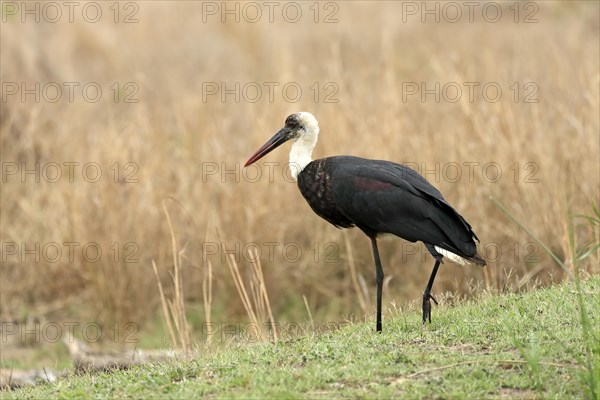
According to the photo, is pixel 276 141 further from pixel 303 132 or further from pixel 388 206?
pixel 388 206

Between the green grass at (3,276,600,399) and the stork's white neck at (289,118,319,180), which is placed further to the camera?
the stork's white neck at (289,118,319,180)

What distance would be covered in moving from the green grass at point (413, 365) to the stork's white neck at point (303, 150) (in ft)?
3.99

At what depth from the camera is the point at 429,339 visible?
556cm

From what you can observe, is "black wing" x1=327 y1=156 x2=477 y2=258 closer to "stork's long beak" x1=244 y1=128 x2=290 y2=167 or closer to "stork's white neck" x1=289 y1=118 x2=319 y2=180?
"stork's white neck" x1=289 y1=118 x2=319 y2=180

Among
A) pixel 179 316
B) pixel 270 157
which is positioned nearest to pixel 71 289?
pixel 270 157

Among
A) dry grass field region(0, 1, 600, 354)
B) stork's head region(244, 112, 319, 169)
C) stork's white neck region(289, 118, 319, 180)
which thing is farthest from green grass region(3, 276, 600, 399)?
dry grass field region(0, 1, 600, 354)

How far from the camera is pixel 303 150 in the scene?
6.83 metres

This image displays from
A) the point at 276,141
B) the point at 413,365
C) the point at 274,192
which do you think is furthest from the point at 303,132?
the point at 274,192

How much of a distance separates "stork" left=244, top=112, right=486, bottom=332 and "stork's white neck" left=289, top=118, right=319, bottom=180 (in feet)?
0.51

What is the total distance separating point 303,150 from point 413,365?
216cm

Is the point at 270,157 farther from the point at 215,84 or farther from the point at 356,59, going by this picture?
the point at 356,59

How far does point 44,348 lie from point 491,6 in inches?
487

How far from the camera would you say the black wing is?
5977 millimetres

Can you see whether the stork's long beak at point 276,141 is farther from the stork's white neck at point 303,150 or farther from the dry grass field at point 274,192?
the dry grass field at point 274,192
